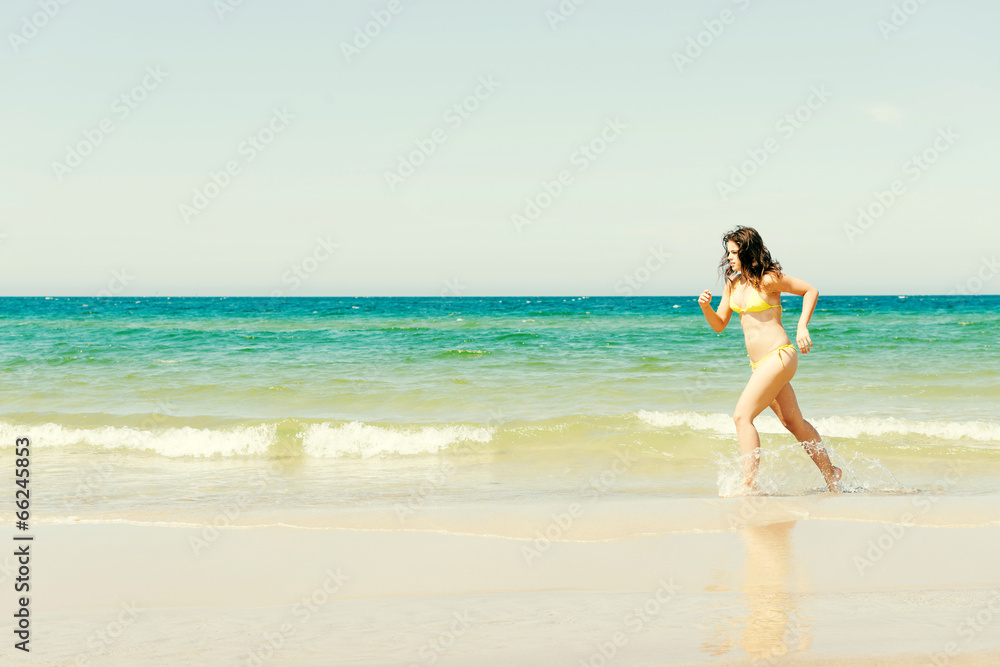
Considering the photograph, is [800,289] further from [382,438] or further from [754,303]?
[382,438]

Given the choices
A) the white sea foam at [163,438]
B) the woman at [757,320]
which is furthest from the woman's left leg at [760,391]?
the white sea foam at [163,438]

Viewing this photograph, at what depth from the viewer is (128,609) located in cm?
356

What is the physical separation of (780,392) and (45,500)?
19.0 ft

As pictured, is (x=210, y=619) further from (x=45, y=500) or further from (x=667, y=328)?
(x=667, y=328)

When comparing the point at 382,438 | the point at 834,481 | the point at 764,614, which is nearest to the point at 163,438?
the point at 382,438

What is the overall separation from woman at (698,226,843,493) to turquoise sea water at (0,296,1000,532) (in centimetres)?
83

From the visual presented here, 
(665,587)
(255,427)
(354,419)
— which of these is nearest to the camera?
(665,587)

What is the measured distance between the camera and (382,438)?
370 inches

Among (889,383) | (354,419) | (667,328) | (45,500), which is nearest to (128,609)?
(45,500)

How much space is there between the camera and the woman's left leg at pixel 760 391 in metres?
5.41

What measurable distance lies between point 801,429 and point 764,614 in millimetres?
2722

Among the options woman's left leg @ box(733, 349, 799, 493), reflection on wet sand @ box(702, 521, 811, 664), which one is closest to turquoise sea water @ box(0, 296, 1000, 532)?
woman's left leg @ box(733, 349, 799, 493)

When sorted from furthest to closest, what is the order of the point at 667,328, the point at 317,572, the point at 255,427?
1. the point at 667,328
2. the point at 255,427
3. the point at 317,572

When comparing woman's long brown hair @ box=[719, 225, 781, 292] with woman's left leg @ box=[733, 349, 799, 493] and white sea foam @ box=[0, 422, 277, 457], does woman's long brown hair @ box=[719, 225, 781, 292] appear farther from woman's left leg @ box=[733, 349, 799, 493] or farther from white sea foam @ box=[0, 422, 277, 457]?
white sea foam @ box=[0, 422, 277, 457]
